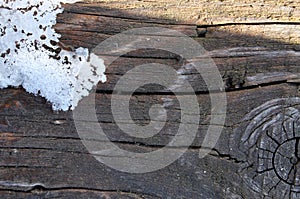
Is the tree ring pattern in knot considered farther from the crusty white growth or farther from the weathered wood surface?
the crusty white growth

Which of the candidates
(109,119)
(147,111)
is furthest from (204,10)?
(109,119)

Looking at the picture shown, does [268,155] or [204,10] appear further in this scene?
[204,10]

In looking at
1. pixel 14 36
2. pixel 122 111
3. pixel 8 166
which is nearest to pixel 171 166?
pixel 122 111

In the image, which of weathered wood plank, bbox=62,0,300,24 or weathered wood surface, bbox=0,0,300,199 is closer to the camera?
weathered wood surface, bbox=0,0,300,199

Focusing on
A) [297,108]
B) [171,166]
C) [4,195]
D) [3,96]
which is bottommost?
[4,195]

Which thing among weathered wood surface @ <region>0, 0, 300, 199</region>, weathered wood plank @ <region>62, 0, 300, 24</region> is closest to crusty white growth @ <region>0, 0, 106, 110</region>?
weathered wood surface @ <region>0, 0, 300, 199</region>

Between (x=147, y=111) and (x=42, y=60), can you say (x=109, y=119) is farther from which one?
(x=42, y=60)

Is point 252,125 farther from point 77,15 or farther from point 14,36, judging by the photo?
point 14,36
